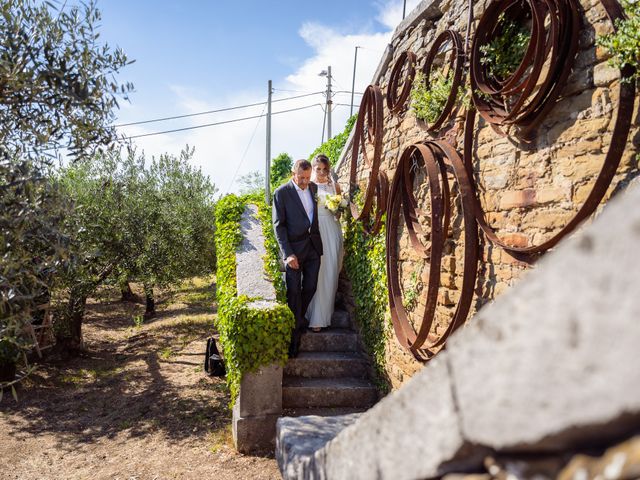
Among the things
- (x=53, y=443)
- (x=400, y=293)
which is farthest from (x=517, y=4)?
(x=53, y=443)

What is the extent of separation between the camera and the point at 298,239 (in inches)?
217

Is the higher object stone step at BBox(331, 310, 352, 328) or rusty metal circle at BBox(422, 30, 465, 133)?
rusty metal circle at BBox(422, 30, 465, 133)

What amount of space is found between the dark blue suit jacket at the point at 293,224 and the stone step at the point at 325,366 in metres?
1.25

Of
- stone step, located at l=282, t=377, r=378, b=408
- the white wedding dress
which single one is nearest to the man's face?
the white wedding dress

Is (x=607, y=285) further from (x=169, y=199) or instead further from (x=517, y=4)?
(x=169, y=199)

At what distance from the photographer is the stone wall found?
2.39m

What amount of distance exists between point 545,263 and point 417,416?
0.57 m

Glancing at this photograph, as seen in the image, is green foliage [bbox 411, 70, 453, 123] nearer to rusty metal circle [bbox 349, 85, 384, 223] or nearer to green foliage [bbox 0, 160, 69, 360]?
rusty metal circle [bbox 349, 85, 384, 223]

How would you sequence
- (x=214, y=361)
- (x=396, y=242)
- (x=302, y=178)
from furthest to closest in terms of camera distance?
(x=214, y=361), (x=302, y=178), (x=396, y=242)

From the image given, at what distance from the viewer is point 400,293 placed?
470 cm

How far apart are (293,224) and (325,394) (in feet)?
6.86

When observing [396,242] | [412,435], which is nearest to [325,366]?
[396,242]

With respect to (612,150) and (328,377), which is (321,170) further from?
(612,150)

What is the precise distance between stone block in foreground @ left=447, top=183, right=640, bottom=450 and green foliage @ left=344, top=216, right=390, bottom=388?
13.3ft
